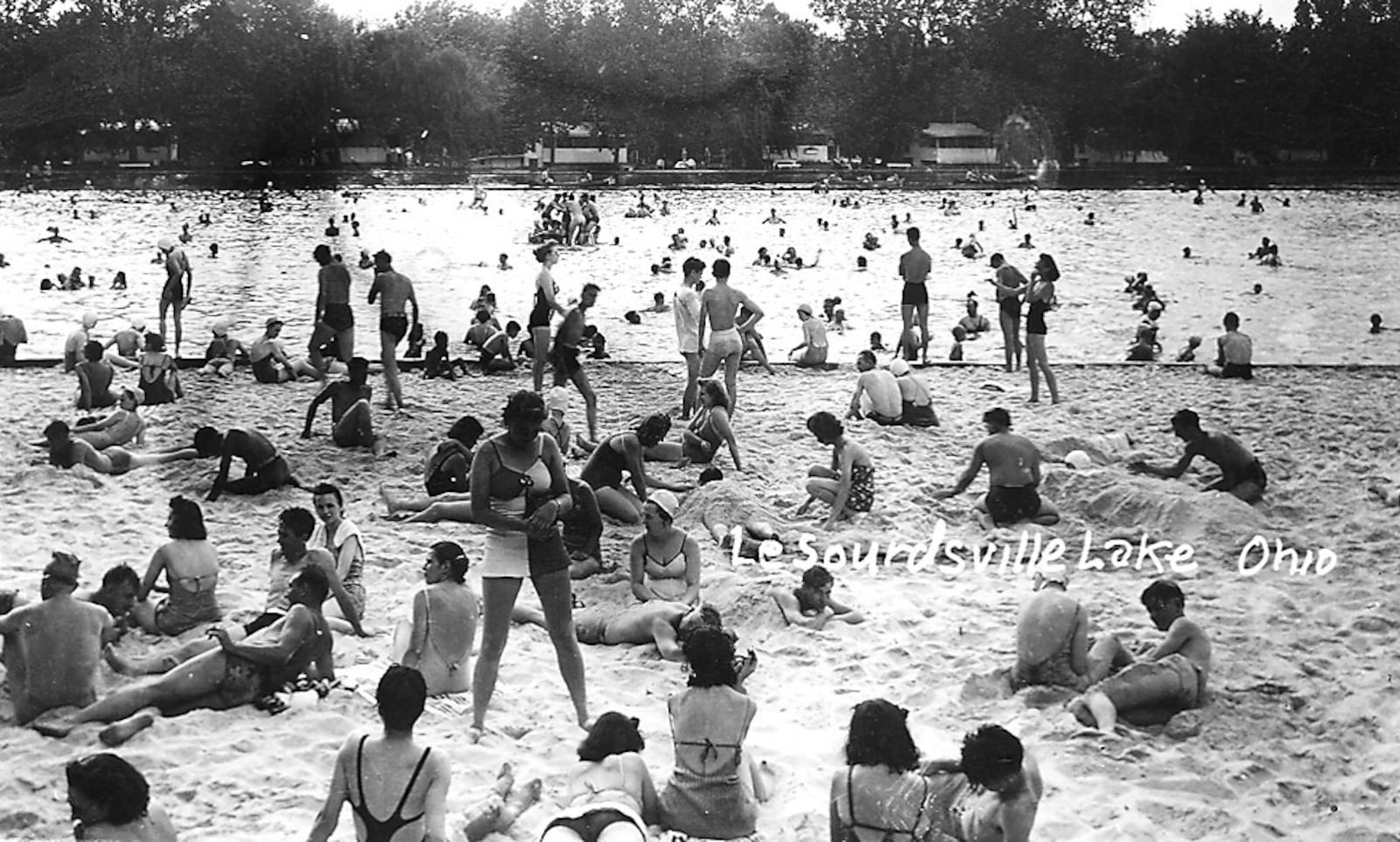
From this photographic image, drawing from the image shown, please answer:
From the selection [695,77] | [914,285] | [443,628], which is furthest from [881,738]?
[695,77]

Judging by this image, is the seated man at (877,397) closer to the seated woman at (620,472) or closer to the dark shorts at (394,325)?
the seated woman at (620,472)

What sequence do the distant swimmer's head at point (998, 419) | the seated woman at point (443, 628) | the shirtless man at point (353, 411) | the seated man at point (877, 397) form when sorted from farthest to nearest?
the seated man at point (877, 397)
the shirtless man at point (353, 411)
the distant swimmer's head at point (998, 419)
the seated woman at point (443, 628)

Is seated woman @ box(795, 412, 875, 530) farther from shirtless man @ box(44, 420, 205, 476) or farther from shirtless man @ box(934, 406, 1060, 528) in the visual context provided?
shirtless man @ box(44, 420, 205, 476)

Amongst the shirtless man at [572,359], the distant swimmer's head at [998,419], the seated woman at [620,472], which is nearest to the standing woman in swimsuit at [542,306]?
the shirtless man at [572,359]

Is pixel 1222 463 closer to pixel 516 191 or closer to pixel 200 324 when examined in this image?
pixel 200 324

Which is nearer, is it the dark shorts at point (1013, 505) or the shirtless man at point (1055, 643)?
the shirtless man at point (1055, 643)

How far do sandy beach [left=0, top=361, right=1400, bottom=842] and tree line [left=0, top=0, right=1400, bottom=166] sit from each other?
3.44m

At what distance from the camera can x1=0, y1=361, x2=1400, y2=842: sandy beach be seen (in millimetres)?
4500

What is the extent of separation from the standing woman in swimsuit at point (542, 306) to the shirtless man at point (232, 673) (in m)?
5.46

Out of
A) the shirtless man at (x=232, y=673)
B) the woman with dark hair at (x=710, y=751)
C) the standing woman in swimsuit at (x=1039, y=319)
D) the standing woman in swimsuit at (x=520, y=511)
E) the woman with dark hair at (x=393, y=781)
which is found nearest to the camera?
the woman with dark hair at (x=393, y=781)

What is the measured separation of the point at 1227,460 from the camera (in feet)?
28.2

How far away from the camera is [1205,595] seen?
6.82 meters

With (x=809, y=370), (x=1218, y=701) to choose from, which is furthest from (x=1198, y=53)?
(x=1218, y=701)

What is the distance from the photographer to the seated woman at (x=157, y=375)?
11227 mm
